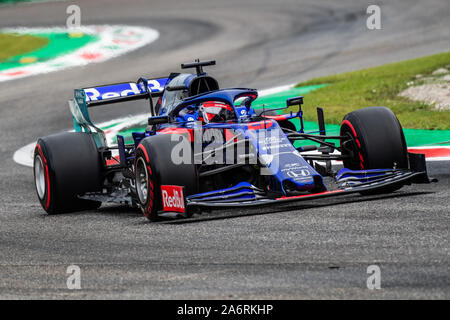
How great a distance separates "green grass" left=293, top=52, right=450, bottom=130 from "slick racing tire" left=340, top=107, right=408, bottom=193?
152 inches

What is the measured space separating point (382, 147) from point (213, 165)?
1.69m

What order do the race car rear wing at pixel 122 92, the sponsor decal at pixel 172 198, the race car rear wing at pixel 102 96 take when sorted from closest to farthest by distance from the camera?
the sponsor decal at pixel 172 198
the race car rear wing at pixel 102 96
the race car rear wing at pixel 122 92

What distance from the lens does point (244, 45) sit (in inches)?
899

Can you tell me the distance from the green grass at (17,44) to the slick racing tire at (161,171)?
15.3 meters

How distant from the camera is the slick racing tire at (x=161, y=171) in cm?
813

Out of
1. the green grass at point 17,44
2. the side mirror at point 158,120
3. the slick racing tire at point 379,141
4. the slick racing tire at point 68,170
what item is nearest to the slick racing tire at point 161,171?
the side mirror at point 158,120

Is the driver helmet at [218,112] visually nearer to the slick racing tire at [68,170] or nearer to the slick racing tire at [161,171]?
the slick racing tire at [161,171]

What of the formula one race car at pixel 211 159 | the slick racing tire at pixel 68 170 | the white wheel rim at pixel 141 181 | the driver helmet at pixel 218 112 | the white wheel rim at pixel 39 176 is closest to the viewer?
the formula one race car at pixel 211 159

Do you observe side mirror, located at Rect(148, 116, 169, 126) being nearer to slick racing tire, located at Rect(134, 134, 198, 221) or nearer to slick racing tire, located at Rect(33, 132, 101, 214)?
slick racing tire, located at Rect(134, 134, 198, 221)

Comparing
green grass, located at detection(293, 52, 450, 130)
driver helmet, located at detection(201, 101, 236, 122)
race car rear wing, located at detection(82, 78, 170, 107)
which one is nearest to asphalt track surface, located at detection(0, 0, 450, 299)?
driver helmet, located at detection(201, 101, 236, 122)

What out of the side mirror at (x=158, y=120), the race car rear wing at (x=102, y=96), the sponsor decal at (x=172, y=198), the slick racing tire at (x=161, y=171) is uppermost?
the race car rear wing at (x=102, y=96)

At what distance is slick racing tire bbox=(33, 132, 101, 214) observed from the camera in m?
9.56
